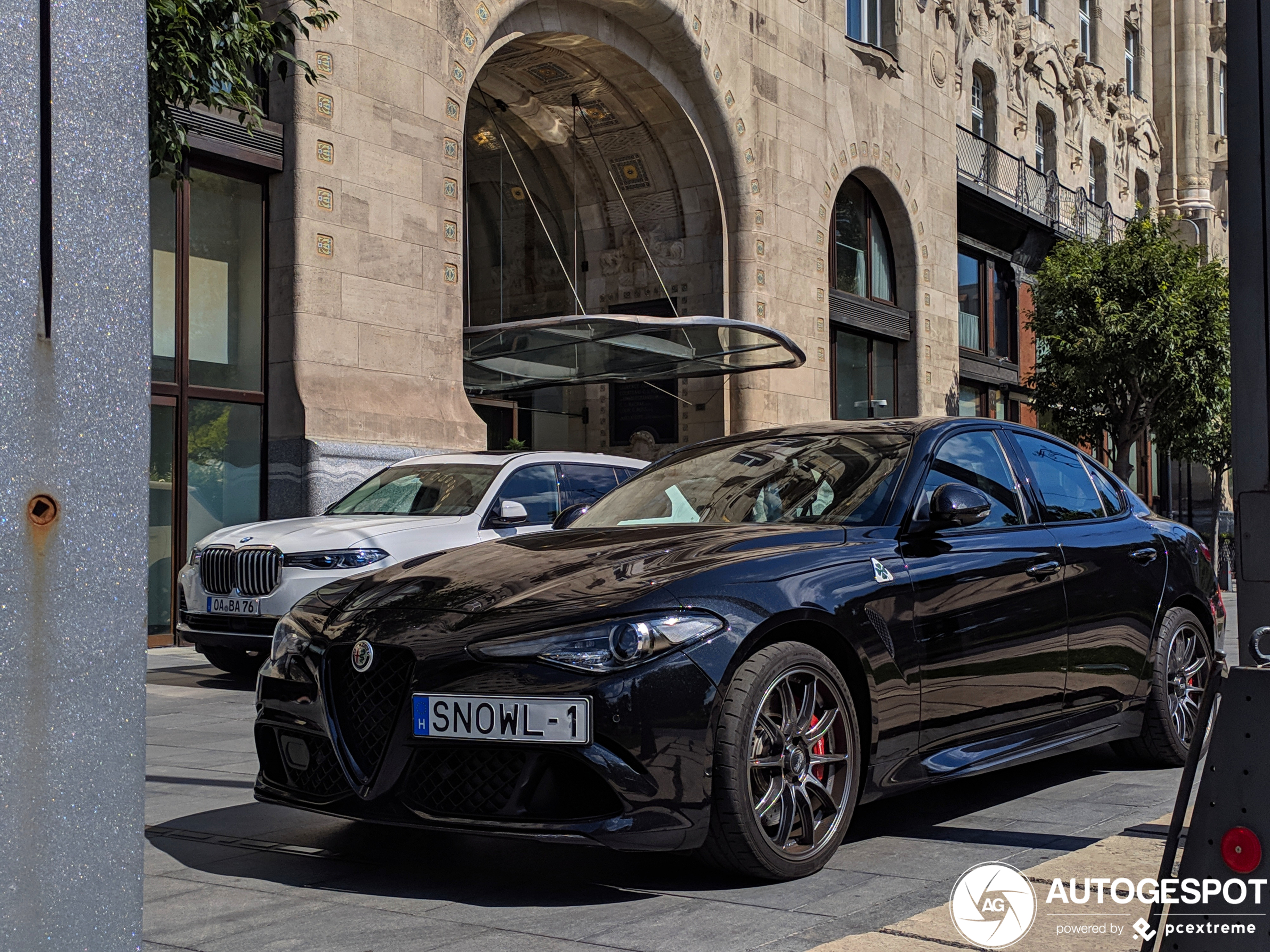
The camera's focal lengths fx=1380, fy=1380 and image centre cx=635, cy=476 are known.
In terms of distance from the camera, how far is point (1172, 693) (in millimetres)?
6137

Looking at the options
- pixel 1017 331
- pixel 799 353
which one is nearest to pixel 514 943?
pixel 799 353

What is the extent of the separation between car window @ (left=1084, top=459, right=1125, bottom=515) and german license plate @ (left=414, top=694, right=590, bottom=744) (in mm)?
3362

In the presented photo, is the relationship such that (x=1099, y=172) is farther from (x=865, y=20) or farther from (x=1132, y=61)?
(x=865, y=20)

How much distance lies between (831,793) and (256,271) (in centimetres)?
1161

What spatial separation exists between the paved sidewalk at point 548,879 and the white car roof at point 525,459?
207 inches

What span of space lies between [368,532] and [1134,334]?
60.5 ft

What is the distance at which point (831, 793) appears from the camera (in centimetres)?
425

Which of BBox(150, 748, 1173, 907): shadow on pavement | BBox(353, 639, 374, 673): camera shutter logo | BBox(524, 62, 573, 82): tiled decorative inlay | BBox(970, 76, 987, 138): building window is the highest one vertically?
BBox(970, 76, 987, 138): building window

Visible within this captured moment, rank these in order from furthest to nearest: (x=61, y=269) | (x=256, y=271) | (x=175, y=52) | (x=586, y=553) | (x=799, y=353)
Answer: (x=799, y=353) → (x=256, y=271) → (x=175, y=52) → (x=586, y=553) → (x=61, y=269)

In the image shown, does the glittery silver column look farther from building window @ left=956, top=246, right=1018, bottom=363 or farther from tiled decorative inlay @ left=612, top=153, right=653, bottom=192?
building window @ left=956, top=246, right=1018, bottom=363

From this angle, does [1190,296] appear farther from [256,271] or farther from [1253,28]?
[1253,28]

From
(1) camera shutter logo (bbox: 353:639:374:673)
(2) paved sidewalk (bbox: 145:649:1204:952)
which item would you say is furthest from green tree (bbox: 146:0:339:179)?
(1) camera shutter logo (bbox: 353:639:374:673)

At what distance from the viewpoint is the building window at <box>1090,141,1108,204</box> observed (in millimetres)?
36156

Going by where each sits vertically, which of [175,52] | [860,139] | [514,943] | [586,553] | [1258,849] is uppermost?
[860,139]
